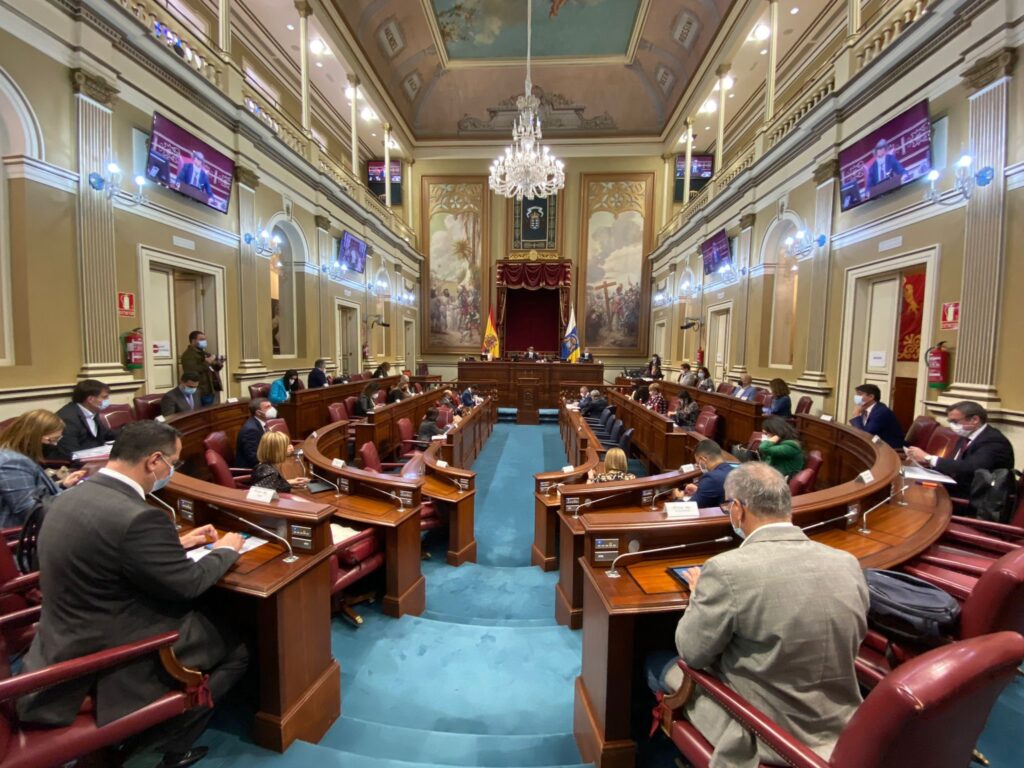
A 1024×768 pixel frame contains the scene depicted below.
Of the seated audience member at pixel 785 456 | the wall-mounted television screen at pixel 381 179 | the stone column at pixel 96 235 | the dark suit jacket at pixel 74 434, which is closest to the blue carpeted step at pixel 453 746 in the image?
the seated audience member at pixel 785 456

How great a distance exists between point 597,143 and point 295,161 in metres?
10.4

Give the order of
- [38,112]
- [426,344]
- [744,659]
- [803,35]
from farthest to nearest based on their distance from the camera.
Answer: [426,344] < [803,35] < [38,112] < [744,659]

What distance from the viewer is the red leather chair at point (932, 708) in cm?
85

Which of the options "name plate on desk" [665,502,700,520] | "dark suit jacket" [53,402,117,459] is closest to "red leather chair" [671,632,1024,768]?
"name plate on desk" [665,502,700,520]

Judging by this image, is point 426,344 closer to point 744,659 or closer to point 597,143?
point 597,143

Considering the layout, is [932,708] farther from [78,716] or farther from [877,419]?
[877,419]

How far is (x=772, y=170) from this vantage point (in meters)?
8.05

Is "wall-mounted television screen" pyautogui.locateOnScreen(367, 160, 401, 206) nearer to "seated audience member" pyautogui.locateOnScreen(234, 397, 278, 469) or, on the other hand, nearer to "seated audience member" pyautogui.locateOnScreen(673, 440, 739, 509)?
"seated audience member" pyautogui.locateOnScreen(234, 397, 278, 469)

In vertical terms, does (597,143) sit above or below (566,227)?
above

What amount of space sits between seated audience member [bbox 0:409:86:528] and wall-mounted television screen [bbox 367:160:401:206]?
1432cm

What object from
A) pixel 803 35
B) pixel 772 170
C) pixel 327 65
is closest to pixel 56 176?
pixel 327 65

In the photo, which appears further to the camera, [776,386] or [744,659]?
[776,386]

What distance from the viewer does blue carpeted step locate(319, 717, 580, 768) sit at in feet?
5.79

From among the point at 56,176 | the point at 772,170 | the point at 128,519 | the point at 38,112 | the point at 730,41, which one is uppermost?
the point at 730,41
